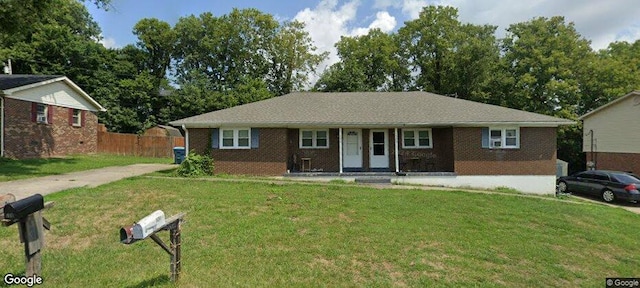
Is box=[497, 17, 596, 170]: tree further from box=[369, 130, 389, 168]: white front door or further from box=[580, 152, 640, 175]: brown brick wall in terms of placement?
box=[369, 130, 389, 168]: white front door

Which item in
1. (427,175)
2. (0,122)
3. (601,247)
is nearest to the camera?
(601,247)

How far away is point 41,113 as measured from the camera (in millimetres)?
20484

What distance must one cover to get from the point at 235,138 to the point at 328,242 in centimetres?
1016

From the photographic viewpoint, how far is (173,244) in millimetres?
4223

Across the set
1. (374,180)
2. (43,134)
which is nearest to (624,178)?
(374,180)

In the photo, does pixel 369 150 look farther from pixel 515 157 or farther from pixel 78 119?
pixel 78 119

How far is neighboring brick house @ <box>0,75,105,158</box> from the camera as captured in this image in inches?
724

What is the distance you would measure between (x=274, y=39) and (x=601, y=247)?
3844cm

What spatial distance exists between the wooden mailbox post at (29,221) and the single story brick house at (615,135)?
30.3 metres

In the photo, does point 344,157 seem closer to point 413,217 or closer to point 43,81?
point 413,217

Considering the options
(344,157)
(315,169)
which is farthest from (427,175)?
(315,169)

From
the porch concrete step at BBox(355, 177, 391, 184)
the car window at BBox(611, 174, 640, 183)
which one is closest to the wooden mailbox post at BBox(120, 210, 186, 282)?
the porch concrete step at BBox(355, 177, 391, 184)

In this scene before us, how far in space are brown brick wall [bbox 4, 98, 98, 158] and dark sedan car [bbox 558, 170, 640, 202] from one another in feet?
94.7

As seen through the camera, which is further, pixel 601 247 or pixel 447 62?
pixel 447 62
